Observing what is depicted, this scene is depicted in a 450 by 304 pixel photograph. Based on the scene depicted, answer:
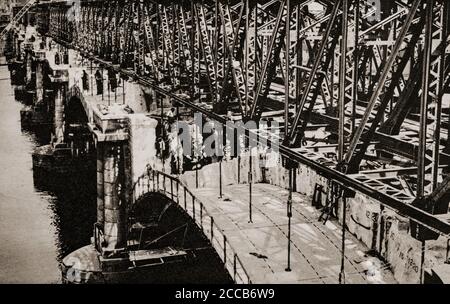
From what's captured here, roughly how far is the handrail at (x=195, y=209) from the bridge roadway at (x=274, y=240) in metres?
0.04

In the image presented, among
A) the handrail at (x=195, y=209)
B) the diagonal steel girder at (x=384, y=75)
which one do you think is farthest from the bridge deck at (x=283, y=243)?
the diagonal steel girder at (x=384, y=75)

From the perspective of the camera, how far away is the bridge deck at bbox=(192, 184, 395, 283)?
24172 millimetres

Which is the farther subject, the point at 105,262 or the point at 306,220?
the point at 105,262

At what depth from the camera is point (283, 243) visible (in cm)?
2791

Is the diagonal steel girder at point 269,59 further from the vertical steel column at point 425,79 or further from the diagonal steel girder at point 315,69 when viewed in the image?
the vertical steel column at point 425,79

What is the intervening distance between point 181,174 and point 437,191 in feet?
112

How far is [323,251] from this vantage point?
89.1ft

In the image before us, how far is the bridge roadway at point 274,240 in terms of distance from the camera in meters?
24.1

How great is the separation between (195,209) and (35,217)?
22.9 m

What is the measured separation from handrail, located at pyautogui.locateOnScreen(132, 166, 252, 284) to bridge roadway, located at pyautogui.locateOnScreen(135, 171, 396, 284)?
0.04 meters

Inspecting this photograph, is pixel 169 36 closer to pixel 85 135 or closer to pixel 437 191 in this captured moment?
pixel 437 191
